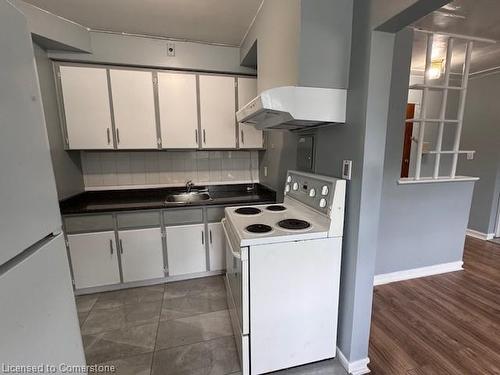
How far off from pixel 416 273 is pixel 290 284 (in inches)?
79.2

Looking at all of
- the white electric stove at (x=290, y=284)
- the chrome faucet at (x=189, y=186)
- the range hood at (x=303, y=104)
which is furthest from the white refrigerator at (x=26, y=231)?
the chrome faucet at (x=189, y=186)

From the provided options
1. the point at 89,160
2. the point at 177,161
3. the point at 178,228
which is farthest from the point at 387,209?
the point at 89,160

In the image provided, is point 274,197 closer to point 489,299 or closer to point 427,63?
point 427,63

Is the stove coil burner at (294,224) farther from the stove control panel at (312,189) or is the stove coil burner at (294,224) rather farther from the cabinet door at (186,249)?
the cabinet door at (186,249)

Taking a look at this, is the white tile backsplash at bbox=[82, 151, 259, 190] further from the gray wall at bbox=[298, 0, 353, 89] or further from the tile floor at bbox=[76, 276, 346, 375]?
the gray wall at bbox=[298, 0, 353, 89]

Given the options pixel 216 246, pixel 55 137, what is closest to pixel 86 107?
pixel 55 137

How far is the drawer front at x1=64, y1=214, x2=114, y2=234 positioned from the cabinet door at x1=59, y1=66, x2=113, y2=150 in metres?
0.73

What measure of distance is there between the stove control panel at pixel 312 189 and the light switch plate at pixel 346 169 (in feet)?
0.25

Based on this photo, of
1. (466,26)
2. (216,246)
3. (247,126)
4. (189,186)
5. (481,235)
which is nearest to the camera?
(466,26)

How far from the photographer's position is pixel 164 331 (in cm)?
183

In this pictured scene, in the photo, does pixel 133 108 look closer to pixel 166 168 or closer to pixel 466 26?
pixel 166 168

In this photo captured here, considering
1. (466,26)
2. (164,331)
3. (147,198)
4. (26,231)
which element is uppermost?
(466,26)

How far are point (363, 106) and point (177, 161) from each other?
2.22 m

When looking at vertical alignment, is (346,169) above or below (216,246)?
above
